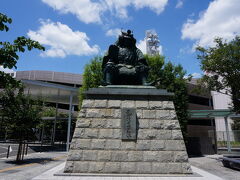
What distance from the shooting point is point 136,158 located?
5.94 meters

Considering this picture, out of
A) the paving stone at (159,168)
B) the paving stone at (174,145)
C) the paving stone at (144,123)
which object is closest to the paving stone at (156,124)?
the paving stone at (144,123)

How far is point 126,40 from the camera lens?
7965 mm

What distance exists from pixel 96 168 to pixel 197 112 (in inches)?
654

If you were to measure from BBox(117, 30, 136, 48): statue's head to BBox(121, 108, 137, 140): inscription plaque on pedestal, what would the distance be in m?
2.96

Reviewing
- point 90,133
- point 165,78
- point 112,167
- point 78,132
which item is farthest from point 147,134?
point 165,78

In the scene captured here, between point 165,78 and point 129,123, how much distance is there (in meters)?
10.9

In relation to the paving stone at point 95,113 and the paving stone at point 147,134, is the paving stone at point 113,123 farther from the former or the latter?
the paving stone at point 147,134

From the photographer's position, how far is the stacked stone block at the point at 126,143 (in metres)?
5.83

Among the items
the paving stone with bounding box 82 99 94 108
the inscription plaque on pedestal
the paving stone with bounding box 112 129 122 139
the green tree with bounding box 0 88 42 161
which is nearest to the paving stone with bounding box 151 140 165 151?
the inscription plaque on pedestal

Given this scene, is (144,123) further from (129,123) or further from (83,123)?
(83,123)

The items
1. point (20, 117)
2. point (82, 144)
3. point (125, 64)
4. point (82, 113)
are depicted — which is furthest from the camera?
point (20, 117)

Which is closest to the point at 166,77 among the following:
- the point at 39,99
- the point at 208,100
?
the point at 39,99

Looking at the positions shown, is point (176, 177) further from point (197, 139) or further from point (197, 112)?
point (197, 112)

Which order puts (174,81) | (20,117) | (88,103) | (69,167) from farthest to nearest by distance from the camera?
(174,81), (20,117), (88,103), (69,167)
